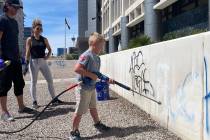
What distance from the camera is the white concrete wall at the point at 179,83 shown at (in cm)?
489

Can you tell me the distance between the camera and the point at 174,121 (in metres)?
5.92

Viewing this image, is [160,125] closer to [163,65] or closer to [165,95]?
[165,95]

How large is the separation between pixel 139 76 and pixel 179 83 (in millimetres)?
2637

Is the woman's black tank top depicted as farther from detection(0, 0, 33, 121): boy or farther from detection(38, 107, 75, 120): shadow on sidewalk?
detection(38, 107, 75, 120): shadow on sidewalk

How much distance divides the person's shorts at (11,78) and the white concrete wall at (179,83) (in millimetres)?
2278

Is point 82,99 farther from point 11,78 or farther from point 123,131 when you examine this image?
point 11,78

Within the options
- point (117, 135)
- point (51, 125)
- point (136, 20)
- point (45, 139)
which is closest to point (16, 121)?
point (51, 125)

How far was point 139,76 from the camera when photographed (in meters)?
8.34

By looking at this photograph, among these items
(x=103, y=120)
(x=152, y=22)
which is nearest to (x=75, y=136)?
(x=103, y=120)

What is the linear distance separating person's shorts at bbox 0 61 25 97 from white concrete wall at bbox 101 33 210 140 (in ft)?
7.47

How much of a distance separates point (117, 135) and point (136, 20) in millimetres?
27441

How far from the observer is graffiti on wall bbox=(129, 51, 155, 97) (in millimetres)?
7559

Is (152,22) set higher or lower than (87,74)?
higher

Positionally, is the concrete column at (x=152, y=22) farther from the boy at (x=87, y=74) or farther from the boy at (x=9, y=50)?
the boy at (x=87, y=74)
